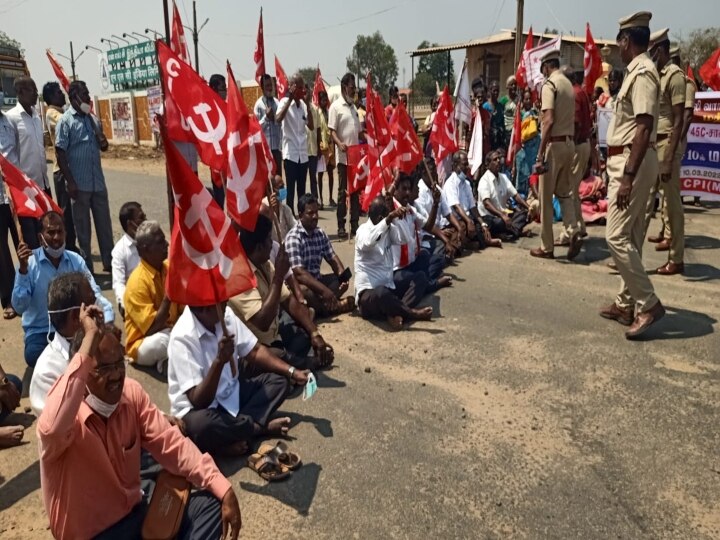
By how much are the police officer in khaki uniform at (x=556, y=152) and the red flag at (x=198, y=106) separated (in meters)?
3.70

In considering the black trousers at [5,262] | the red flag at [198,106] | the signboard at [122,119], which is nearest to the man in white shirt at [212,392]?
the red flag at [198,106]

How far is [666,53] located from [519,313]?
295cm

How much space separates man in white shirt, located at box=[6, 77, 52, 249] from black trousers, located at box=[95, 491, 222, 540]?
14.2 ft

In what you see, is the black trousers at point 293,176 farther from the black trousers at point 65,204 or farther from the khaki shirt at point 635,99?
the khaki shirt at point 635,99

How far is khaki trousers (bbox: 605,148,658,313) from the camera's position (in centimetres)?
469

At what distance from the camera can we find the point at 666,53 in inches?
233

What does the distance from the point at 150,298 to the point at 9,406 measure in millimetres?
1097

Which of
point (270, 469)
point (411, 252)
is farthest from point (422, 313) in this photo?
point (270, 469)

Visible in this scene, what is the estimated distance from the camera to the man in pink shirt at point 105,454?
212 centimetres

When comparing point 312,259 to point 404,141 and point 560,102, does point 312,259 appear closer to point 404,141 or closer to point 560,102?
point 404,141

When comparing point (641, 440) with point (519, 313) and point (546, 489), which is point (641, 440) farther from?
point (519, 313)

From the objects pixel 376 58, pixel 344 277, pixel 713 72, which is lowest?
pixel 344 277

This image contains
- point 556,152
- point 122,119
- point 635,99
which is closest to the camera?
point 635,99

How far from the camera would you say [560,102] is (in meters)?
6.66
